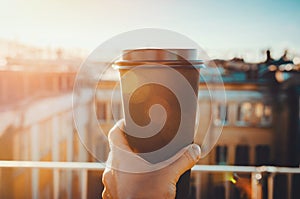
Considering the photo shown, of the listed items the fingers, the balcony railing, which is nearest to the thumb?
the fingers

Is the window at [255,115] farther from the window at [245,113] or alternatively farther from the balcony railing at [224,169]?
the balcony railing at [224,169]

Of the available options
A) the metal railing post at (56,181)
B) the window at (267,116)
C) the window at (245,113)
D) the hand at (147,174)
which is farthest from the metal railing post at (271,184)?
the window at (267,116)

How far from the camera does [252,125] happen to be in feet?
16.8

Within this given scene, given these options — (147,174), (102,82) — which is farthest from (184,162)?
(102,82)

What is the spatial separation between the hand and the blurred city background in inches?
9.2

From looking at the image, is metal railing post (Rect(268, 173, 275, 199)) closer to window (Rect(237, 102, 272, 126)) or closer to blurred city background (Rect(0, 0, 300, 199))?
blurred city background (Rect(0, 0, 300, 199))

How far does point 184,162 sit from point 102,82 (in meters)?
0.65

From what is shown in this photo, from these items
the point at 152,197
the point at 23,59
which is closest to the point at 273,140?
the point at 23,59

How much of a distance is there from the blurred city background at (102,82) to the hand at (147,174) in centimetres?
23

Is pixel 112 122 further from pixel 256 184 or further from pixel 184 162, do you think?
pixel 184 162

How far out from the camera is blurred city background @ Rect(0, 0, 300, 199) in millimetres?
1714

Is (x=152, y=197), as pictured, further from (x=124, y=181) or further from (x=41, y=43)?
(x=41, y=43)

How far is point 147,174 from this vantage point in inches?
37.7

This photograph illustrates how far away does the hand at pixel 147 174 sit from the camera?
0.96m
